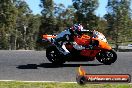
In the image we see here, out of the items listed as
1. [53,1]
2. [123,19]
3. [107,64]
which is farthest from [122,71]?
[53,1]

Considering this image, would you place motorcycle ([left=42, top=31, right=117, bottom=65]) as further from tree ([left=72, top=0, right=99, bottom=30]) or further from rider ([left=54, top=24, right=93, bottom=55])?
tree ([left=72, top=0, right=99, bottom=30])

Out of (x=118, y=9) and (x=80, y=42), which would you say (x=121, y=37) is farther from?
(x=80, y=42)

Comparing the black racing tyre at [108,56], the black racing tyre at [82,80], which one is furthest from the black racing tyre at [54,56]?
the black racing tyre at [82,80]

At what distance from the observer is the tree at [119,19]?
53.6 meters

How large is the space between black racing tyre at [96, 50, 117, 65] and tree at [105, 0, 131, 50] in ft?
131

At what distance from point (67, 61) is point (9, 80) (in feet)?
12.4

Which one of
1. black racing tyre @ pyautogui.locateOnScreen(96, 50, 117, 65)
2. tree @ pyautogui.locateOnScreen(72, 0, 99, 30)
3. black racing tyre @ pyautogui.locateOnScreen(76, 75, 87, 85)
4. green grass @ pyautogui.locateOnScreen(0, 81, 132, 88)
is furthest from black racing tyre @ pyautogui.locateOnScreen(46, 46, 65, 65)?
tree @ pyautogui.locateOnScreen(72, 0, 99, 30)

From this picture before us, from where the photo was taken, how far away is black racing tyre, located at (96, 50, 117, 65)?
1330 cm

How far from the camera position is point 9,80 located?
10.3 m

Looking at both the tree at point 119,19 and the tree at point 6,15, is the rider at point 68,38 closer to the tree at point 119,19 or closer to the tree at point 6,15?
the tree at point 119,19

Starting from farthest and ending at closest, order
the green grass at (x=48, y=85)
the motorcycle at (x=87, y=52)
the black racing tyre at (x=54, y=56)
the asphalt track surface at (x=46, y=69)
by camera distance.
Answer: the black racing tyre at (x=54, y=56) → the motorcycle at (x=87, y=52) → the asphalt track surface at (x=46, y=69) → the green grass at (x=48, y=85)

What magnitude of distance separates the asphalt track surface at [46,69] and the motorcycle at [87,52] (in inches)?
7.8

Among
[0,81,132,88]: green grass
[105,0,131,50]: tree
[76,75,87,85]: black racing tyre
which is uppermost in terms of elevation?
[76,75,87,85]: black racing tyre

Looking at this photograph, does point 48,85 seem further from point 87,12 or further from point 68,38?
point 87,12
